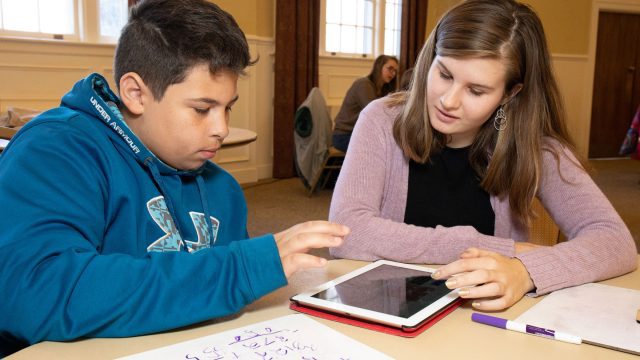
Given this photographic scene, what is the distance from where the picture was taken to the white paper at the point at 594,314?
2.75ft

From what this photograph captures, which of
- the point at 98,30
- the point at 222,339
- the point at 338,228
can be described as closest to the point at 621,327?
the point at 338,228

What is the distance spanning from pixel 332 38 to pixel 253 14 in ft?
4.46

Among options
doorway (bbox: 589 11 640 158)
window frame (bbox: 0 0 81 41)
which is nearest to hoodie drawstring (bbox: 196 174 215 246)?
window frame (bbox: 0 0 81 41)

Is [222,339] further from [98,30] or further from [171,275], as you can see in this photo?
[98,30]

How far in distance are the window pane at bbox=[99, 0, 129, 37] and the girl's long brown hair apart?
12.4ft

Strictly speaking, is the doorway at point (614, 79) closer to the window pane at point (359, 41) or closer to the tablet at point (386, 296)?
the window pane at point (359, 41)

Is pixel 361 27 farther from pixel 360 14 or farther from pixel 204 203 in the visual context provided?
pixel 204 203

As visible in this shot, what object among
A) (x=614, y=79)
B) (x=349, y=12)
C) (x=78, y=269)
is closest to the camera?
(x=78, y=269)

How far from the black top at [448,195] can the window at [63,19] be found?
3.73m

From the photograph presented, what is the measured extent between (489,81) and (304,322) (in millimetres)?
772

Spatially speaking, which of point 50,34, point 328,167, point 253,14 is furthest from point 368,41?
point 50,34

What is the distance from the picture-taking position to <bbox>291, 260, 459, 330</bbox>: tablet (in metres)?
0.84

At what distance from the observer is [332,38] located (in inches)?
262

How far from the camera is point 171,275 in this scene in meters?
0.80
